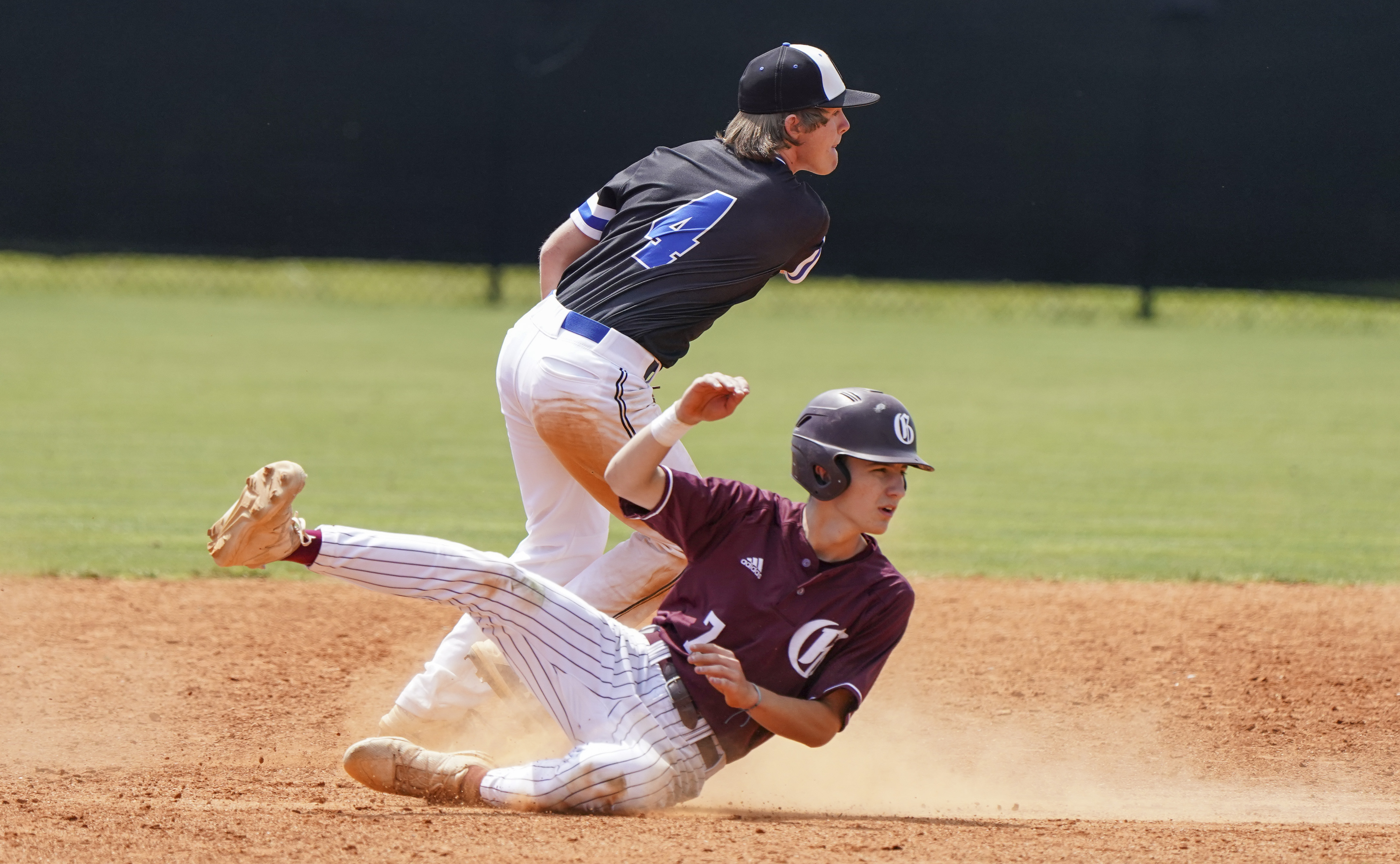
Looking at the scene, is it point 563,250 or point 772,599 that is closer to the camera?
point 772,599

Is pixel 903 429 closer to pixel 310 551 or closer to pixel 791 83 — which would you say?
pixel 791 83

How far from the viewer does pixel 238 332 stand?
50.9 ft

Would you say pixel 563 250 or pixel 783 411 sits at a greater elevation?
pixel 563 250

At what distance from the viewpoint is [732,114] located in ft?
57.7

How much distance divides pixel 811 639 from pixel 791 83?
4.72ft

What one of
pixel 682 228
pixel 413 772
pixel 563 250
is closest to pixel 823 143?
pixel 682 228

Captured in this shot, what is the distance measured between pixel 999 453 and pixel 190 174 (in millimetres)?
11816

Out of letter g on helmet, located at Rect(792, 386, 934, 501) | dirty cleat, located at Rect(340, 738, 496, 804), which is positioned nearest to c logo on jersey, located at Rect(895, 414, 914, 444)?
letter g on helmet, located at Rect(792, 386, 934, 501)

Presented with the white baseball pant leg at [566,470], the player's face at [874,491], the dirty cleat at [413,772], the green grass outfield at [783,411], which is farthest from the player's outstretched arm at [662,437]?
the green grass outfield at [783,411]

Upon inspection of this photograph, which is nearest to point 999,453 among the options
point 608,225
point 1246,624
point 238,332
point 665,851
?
point 1246,624

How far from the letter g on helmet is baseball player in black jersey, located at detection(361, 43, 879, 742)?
42 centimetres

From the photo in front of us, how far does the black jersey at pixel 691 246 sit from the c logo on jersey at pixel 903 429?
0.60 m

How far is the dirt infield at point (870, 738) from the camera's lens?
317cm

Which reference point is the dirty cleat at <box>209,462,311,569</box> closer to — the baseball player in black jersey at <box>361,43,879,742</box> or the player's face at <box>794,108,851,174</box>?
the baseball player in black jersey at <box>361,43,879,742</box>
